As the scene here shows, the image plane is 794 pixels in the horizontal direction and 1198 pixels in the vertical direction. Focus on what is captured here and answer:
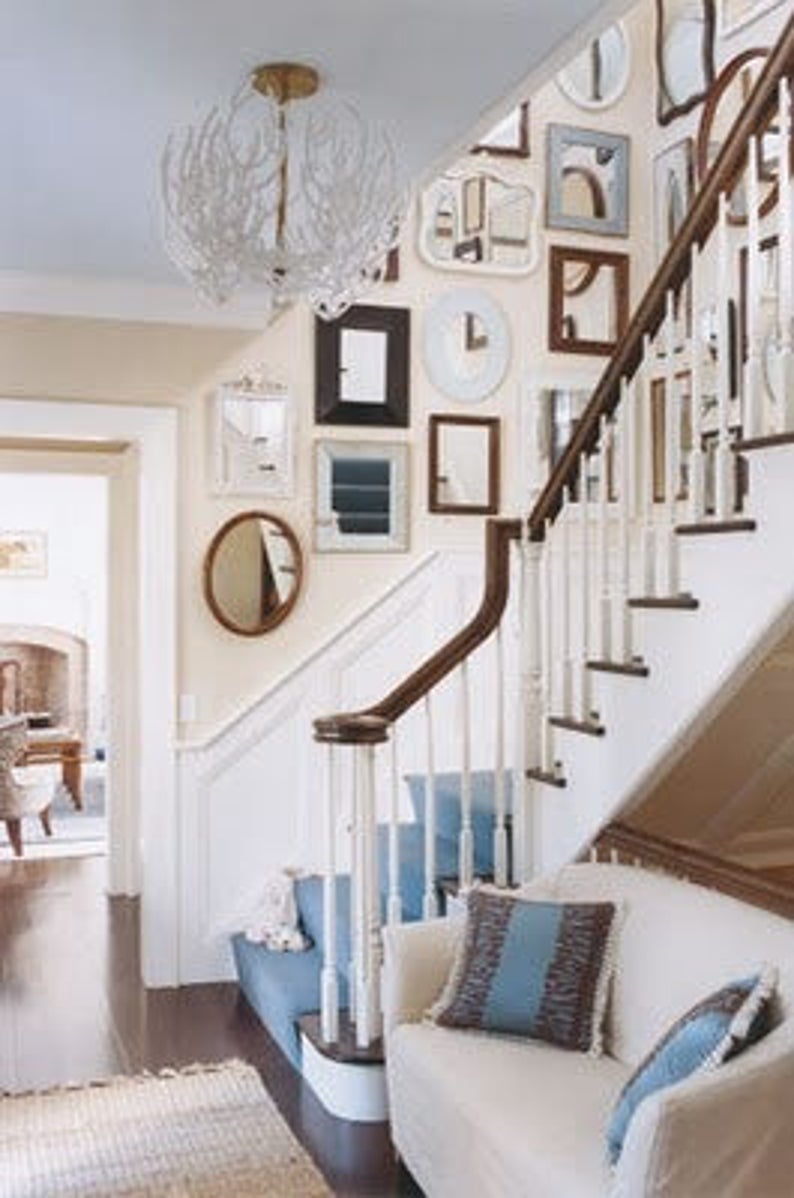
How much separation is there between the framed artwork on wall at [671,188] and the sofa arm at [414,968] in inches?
131

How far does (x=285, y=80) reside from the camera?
2.75 metres

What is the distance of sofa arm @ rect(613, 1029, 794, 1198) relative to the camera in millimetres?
2025

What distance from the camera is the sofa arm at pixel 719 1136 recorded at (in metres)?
2.03

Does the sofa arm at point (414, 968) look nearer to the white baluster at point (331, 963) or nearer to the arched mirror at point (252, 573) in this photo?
the white baluster at point (331, 963)

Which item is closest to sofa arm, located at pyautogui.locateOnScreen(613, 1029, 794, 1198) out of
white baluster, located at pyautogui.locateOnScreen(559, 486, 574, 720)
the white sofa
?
the white sofa

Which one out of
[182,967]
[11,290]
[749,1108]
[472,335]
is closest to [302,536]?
[472,335]

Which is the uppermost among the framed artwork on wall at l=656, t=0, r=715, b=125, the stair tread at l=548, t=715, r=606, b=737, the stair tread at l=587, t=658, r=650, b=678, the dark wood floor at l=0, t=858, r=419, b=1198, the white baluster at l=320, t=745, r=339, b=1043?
the framed artwork on wall at l=656, t=0, r=715, b=125

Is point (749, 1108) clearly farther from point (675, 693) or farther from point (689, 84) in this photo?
point (689, 84)

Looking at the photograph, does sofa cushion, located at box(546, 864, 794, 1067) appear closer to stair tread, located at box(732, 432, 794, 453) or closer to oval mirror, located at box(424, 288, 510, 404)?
stair tread, located at box(732, 432, 794, 453)

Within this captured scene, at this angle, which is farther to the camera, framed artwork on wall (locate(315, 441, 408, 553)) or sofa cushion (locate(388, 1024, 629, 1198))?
framed artwork on wall (locate(315, 441, 408, 553))

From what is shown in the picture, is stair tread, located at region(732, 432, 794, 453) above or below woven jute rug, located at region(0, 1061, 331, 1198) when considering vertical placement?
above

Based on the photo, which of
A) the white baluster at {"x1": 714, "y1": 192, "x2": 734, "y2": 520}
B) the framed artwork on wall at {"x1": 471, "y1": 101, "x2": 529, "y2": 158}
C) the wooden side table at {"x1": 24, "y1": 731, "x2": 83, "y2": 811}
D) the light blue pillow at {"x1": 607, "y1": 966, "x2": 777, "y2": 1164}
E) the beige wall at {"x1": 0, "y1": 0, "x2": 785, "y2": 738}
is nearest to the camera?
the light blue pillow at {"x1": 607, "y1": 966, "x2": 777, "y2": 1164}

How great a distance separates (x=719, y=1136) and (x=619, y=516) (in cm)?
177

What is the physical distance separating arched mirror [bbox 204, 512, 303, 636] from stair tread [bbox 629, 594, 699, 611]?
2.09 m
